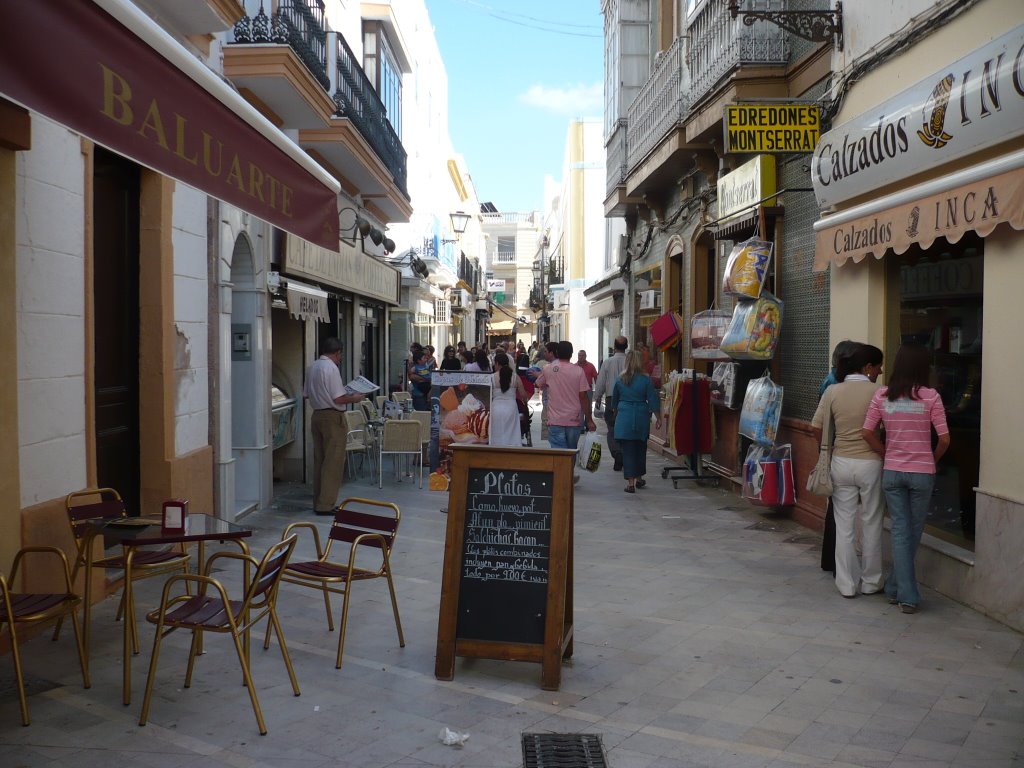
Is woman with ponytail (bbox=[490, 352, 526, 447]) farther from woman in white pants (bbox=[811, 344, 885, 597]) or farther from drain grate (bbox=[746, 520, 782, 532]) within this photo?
woman in white pants (bbox=[811, 344, 885, 597])

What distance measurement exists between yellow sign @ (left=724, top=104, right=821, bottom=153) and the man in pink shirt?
3271mm

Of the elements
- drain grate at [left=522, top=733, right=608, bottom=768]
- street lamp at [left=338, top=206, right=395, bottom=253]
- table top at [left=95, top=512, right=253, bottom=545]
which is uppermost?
street lamp at [left=338, top=206, right=395, bottom=253]

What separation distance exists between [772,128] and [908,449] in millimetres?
3967

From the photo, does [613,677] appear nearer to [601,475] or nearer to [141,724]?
[141,724]

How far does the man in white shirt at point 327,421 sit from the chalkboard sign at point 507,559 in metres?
5.01

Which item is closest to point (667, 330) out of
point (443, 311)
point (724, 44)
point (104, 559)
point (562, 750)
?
point (724, 44)

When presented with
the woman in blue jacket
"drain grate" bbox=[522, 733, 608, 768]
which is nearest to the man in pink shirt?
the woman in blue jacket

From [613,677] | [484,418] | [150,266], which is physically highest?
[150,266]

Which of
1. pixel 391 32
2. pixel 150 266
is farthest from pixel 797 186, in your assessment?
pixel 391 32

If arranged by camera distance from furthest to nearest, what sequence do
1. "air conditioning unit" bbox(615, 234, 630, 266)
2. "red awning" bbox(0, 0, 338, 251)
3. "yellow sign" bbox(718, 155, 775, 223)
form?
"air conditioning unit" bbox(615, 234, 630, 266) → "yellow sign" bbox(718, 155, 775, 223) → "red awning" bbox(0, 0, 338, 251)

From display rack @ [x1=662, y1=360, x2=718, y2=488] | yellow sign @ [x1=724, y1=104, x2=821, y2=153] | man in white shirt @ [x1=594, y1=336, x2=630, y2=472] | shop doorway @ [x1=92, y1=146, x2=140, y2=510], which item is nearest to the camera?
shop doorway @ [x1=92, y1=146, x2=140, y2=510]

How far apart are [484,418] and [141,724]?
6497 millimetres

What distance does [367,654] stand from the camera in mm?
5398

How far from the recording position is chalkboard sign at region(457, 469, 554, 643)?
492 cm
